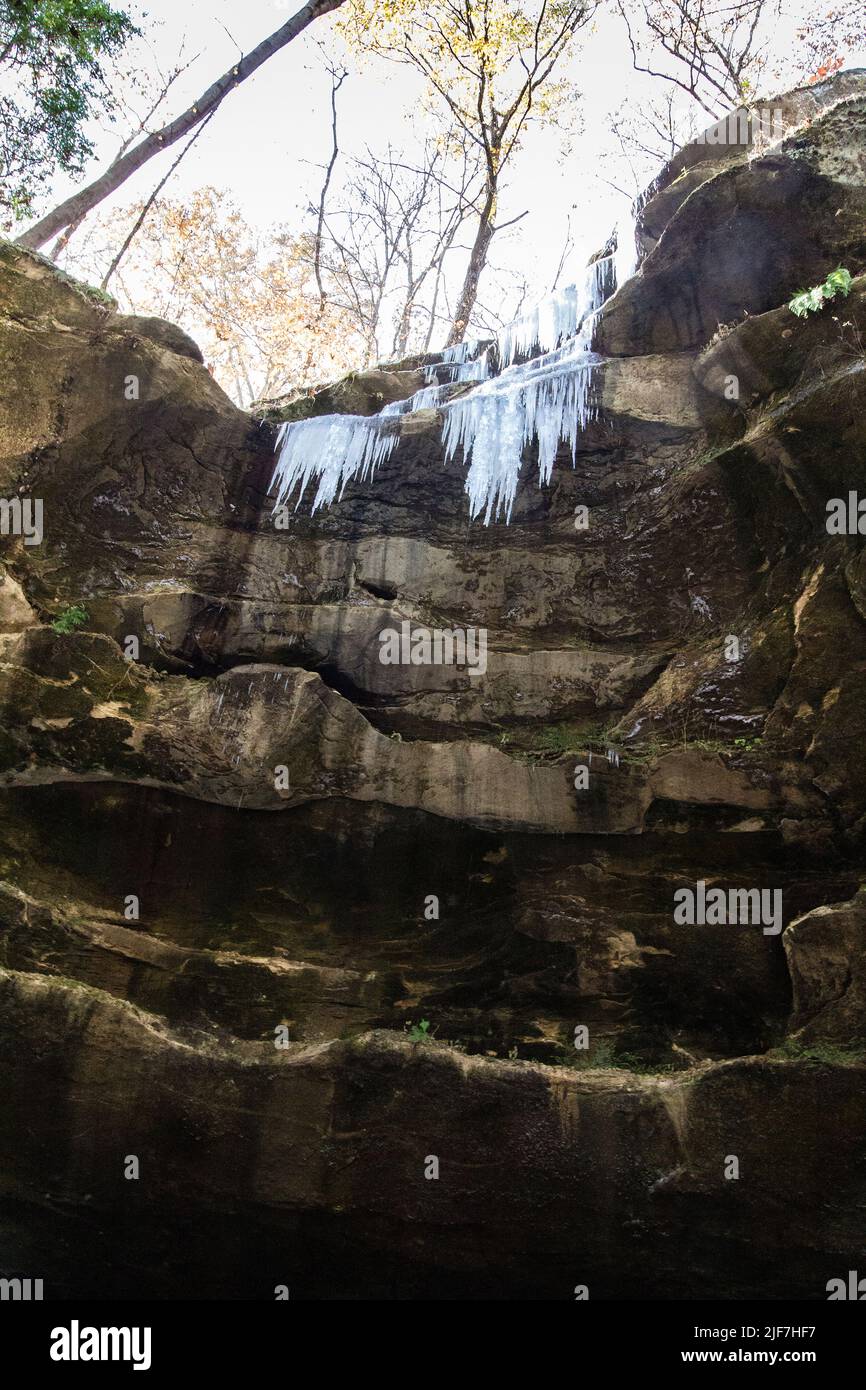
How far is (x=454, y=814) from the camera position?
8.32 m

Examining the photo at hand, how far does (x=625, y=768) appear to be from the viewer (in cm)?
817

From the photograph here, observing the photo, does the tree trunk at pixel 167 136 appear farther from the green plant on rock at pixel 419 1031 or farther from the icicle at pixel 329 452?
the green plant on rock at pixel 419 1031

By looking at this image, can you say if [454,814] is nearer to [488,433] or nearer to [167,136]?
[488,433]

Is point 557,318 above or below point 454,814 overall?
above

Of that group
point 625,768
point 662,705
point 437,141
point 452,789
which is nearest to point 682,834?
point 625,768

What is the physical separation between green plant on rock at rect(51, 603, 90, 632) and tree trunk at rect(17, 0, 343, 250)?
597 cm

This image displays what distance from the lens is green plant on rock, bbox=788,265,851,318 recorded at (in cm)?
834

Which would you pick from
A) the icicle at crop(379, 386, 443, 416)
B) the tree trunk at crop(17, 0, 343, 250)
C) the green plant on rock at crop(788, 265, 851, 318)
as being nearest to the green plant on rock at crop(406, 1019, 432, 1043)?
the green plant on rock at crop(788, 265, 851, 318)

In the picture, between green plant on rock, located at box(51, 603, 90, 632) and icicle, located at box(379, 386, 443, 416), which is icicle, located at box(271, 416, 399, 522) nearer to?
icicle, located at box(379, 386, 443, 416)

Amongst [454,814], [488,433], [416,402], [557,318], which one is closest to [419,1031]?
[454,814]

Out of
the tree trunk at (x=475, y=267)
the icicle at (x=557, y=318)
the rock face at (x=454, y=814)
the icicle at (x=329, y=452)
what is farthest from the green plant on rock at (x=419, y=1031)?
the tree trunk at (x=475, y=267)

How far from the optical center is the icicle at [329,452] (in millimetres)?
10688

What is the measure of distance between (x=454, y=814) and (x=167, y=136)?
11.3 m
